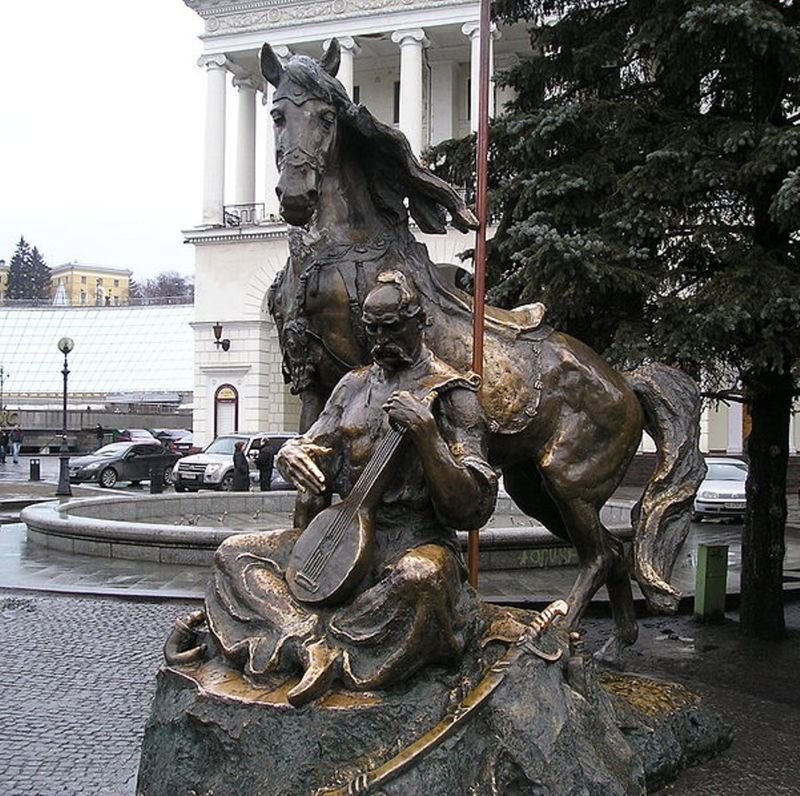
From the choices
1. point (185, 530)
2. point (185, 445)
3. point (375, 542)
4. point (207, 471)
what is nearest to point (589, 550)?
point (375, 542)

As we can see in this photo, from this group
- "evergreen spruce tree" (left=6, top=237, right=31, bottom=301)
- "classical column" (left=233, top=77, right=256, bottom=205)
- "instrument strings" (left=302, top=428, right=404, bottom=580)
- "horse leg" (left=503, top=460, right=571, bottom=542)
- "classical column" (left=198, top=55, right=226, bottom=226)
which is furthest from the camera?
"evergreen spruce tree" (left=6, top=237, right=31, bottom=301)

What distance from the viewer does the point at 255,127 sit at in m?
43.2

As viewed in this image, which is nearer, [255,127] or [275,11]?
[275,11]

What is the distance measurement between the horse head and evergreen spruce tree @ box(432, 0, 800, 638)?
2.50 m

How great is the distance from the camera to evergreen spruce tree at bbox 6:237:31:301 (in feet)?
338

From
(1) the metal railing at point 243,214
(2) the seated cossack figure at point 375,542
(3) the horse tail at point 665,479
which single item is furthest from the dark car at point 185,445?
(2) the seated cossack figure at point 375,542

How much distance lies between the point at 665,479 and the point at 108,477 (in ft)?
85.8

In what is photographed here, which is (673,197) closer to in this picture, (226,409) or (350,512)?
(350,512)

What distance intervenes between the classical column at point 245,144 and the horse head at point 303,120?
38.0 m

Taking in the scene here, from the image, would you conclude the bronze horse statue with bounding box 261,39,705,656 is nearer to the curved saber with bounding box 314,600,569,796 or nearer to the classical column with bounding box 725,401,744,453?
the curved saber with bounding box 314,600,569,796

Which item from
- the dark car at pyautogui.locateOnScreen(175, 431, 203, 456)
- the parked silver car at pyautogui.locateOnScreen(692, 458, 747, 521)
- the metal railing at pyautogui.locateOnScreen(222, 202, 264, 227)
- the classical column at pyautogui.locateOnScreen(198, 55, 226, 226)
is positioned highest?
the classical column at pyautogui.locateOnScreen(198, 55, 226, 226)

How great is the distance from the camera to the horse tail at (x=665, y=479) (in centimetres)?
541

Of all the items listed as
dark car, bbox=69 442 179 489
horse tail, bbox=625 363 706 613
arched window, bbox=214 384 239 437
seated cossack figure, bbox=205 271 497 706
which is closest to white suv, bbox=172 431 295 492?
dark car, bbox=69 442 179 489

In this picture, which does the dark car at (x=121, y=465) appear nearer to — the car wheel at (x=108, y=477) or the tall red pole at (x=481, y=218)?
the car wheel at (x=108, y=477)
